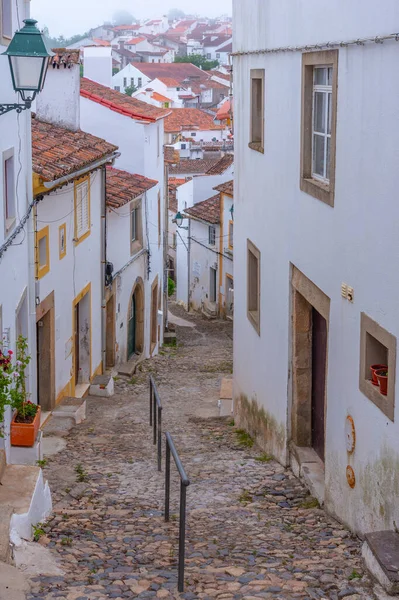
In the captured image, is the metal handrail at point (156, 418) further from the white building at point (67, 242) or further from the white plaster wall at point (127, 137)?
the white plaster wall at point (127, 137)

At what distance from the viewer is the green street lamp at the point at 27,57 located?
309 inches

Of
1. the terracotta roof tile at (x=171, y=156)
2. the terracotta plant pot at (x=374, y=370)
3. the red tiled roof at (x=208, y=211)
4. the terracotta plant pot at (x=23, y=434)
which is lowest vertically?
the terracotta roof tile at (x=171, y=156)

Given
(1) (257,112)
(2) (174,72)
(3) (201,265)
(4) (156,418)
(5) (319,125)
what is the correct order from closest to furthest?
(5) (319,125) → (1) (257,112) → (4) (156,418) → (3) (201,265) → (2) (174,72)

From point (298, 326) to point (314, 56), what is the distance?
9.68ft

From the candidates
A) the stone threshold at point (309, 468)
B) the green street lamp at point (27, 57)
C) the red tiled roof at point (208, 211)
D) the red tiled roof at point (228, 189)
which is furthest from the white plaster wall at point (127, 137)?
the green street lamp at point (27, 57)

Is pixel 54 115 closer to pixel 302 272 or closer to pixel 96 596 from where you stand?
pixel 302 272

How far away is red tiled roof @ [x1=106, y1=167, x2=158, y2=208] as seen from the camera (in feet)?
64.0

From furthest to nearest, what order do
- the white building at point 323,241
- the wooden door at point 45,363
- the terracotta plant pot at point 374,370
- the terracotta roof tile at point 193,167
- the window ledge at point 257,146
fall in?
1. the terracotta roof tile at point 193,167
2. the wooden door at point 45,363
3. the window ledge at point 257,146
4. the terracotta plant pot at point 374,370
5. the white building at point 323,241

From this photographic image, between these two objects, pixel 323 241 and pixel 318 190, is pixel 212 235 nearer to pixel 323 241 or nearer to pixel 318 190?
pixel 318 190

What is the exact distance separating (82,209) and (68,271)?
66.5 inches

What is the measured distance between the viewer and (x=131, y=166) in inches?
938

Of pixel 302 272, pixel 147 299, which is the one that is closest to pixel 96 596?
pixel 302 272

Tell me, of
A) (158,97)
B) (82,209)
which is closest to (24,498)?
(82,209)

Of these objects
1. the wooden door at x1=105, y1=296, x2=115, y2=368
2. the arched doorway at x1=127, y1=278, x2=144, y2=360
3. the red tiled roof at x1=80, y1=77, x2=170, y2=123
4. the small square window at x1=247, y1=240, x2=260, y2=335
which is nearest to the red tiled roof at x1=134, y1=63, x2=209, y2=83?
the red tiled roof at x1=80, y1=77, x2=170, y2=123
